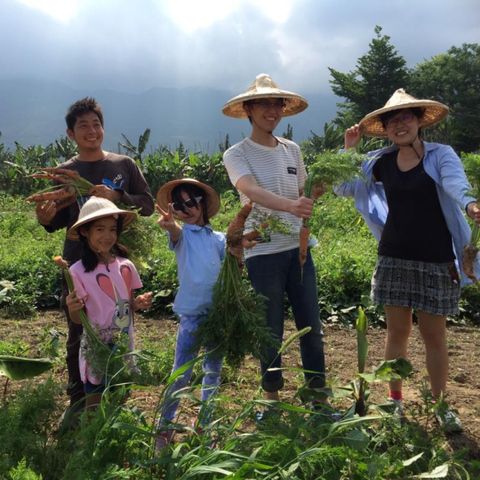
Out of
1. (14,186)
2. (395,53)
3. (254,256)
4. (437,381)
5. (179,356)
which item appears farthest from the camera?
(395,53)

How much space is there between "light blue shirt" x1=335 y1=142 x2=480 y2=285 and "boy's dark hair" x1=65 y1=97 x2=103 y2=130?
147cm

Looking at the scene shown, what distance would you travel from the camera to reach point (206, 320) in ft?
7.93

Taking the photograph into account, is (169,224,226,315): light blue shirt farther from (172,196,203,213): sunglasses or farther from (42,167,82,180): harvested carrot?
(42,167,82,180): harvested carrot

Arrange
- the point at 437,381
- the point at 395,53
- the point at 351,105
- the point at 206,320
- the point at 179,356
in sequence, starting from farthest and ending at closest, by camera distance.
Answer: the point at 351,105 → the point at 395,53 → the point at 437,381 → the point at 179,356 → the point at 206,320

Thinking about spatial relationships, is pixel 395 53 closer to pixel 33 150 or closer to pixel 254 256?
pixel 33 150

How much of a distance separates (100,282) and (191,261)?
46cm

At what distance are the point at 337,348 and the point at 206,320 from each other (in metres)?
2.37

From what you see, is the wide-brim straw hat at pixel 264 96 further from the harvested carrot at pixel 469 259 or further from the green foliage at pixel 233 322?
the harvested carrot at pixel 469 259

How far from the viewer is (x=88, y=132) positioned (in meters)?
2.80

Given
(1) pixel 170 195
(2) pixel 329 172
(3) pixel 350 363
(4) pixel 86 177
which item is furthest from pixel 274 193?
(3) pixel 350 363

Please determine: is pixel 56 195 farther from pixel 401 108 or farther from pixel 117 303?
pixel 401 108

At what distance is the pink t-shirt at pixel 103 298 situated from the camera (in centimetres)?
254

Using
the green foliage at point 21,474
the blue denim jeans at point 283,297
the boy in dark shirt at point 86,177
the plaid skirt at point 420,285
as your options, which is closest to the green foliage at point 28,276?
the boy in dark shirt at point 86,177

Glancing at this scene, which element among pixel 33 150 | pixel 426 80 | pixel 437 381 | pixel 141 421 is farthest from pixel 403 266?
pixel 426 80
